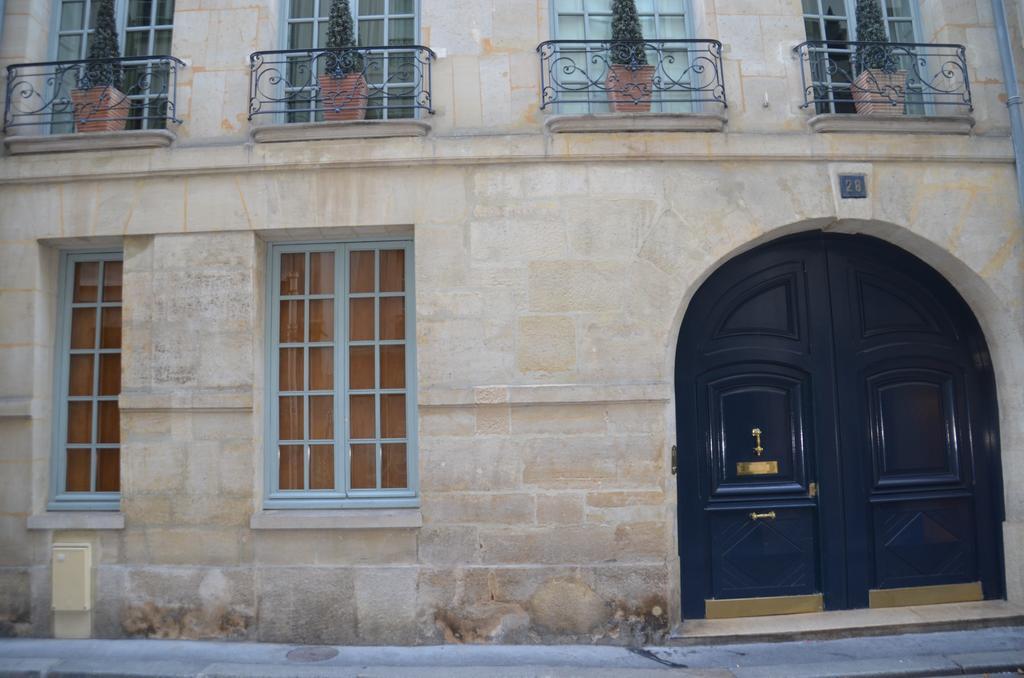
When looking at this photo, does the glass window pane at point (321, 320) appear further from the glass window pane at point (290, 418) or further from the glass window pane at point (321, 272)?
the glass window pane at point (290, 418)

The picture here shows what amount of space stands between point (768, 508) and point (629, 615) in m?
1.50

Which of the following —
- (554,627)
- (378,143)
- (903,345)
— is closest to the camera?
(554,627)

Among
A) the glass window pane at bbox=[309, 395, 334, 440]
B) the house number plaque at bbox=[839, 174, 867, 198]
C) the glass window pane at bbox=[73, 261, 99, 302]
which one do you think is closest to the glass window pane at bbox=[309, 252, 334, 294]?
the glass window pane at bbox=[309, 395, 334, 440]

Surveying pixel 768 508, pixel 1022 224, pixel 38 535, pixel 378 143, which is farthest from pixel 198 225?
pixel 1022 224

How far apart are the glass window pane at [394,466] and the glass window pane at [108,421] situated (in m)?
2.23

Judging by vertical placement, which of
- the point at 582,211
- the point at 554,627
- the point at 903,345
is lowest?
the point at 554,627

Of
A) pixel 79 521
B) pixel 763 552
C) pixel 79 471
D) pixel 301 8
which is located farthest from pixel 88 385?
pixel 763 552

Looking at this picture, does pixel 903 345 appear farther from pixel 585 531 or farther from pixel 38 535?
pixel 38 535

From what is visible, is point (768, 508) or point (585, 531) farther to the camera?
point (768, 508)

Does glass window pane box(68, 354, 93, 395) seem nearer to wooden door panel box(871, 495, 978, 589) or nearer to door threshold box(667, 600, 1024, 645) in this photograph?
door threshold box(667, 600, 1024, 645)

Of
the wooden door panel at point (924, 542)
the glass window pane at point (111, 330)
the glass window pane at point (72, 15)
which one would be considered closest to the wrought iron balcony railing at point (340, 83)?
the glass window pane at point (72, 15)

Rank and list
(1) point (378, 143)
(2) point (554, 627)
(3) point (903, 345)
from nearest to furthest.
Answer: (2) point (554, 627) → (1) point (378, 143) → (3) point (903, 345)

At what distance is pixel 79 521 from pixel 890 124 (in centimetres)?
710

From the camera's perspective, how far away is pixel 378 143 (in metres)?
5.39
